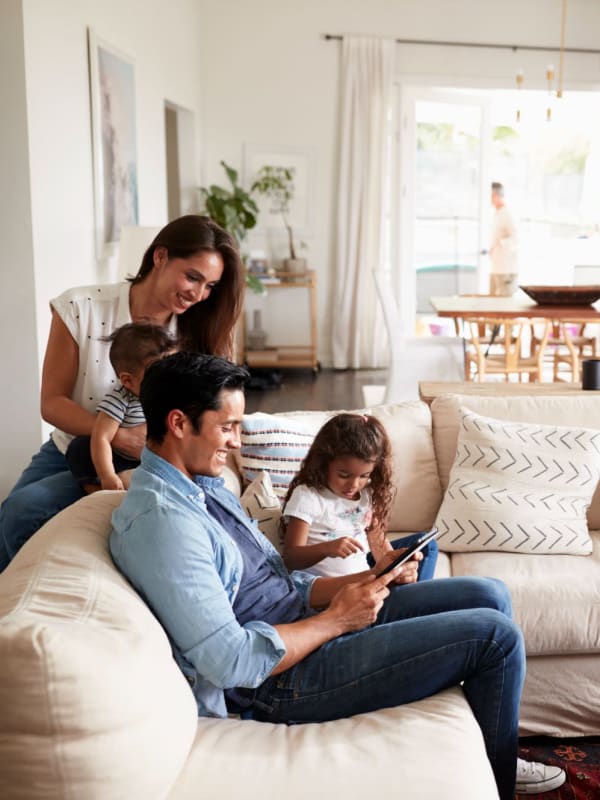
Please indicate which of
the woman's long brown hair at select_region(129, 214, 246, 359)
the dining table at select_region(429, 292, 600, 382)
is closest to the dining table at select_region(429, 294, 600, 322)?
the dining table at select_region(429, 292, 600, 382)

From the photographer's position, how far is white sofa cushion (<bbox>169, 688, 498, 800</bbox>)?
4.95 feet

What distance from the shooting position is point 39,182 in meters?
4.03

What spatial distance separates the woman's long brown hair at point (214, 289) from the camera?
2469mm

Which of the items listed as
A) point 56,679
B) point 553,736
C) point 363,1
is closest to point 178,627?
point 56,679

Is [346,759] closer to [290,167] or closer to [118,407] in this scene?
[118,407]

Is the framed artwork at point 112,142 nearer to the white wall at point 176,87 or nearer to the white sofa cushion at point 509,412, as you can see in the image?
the white wall at point 176,87

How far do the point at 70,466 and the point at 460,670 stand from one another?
3.71 feet

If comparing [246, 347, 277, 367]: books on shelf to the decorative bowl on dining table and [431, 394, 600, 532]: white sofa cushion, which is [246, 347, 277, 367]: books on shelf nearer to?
the decorative bowl on dining table

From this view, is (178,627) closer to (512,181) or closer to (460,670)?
(460,670)

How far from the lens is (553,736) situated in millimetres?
2547

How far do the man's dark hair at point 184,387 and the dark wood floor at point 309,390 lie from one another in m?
4.71

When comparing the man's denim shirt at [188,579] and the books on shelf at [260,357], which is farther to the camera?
the books on shelf at [260,357]

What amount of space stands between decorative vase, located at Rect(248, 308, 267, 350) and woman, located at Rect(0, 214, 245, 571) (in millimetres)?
5559

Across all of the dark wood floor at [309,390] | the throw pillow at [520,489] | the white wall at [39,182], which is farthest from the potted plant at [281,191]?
the throw pillow at [520,489]
